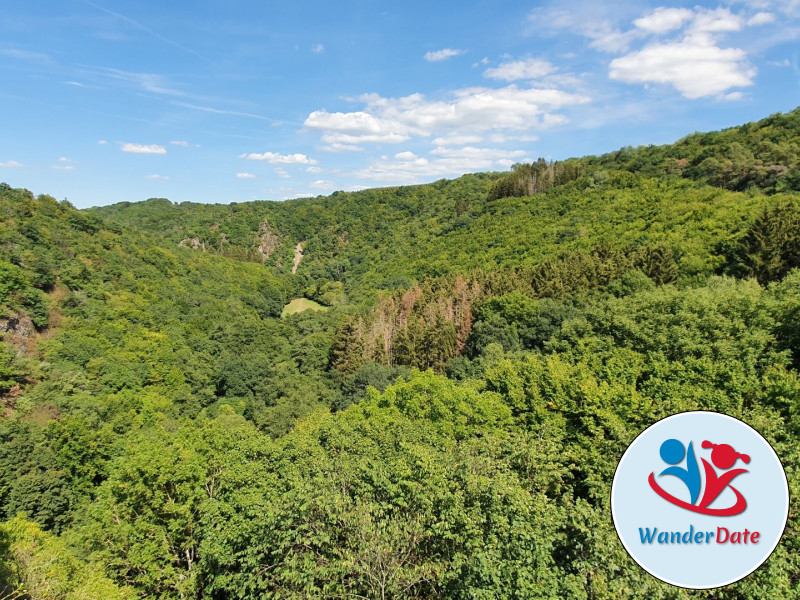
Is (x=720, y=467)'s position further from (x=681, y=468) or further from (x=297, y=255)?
(x=297, y=255)

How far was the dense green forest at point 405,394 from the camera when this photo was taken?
12.1m

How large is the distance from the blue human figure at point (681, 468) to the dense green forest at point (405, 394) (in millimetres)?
3867

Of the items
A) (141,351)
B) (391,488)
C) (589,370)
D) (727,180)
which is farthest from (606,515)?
(727,180)

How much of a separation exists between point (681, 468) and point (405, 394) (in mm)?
22568

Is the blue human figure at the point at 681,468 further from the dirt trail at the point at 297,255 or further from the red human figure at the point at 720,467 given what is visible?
the dirt trail at the point at 297,255

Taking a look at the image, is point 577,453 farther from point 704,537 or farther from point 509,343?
point 509,343

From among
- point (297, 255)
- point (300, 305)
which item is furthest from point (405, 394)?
point (297, 255)

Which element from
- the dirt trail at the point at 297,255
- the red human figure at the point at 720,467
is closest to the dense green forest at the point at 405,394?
the red human figure at the point at 720,467

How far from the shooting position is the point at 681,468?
6066mm

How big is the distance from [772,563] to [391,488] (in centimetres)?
1001

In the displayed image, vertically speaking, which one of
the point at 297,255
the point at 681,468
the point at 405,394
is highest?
the point at 681,468

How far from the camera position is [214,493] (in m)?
18.4

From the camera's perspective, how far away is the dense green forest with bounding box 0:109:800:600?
A: 39.6 feet

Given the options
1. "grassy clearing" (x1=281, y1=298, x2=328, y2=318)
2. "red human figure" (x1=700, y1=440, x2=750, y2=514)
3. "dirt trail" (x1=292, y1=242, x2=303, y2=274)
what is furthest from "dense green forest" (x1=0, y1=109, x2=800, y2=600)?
"dirt trail" (x1=292, y1=242, x2=303, y2=274)
